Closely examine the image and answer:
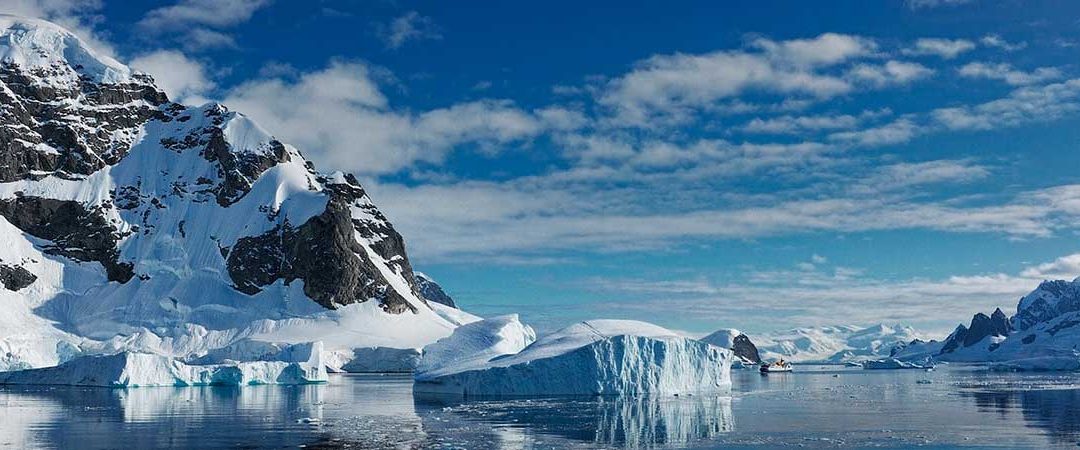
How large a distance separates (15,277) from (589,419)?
502 feet

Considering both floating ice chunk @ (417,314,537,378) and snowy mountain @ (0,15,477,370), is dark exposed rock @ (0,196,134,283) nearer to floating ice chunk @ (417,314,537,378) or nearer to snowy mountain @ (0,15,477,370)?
snowy mountain @ (0,15,477,370)

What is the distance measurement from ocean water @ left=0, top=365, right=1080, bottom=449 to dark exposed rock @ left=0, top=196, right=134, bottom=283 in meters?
125

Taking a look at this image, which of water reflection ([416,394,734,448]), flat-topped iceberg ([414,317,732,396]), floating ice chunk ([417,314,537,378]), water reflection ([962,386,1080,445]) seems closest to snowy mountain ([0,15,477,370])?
floating ice chunk ([417,314,537,378])

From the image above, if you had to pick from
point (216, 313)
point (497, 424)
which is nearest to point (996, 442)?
point (497, 424)

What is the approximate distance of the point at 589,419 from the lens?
45.1 m

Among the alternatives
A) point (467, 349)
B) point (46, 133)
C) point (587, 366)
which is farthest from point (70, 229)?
point (587, 366)

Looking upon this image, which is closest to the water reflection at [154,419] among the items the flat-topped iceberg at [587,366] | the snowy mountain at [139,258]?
the flat-topped iceberg at [587,366]

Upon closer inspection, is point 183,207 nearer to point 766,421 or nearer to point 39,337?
point 39,337

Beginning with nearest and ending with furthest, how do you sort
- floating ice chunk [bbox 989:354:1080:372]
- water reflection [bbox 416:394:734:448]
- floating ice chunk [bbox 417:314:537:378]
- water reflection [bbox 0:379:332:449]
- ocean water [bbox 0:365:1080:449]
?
ocean water [bbox 0:365:1080:449]
water reflection [bbox 0:379:332:449]
water reflection [bbox 416:394:734:448]
floating ice chunk [bbox 417:314:537:378]
floating ice chunk [bbox 989:354:1080:372]

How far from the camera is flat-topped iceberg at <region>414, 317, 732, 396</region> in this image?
6147cm

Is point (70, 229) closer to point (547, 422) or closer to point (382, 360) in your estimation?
point (382, 360)

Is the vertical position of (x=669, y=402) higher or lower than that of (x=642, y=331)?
lower

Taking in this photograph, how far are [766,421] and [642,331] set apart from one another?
18093 millimetres

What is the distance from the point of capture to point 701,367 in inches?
2746
